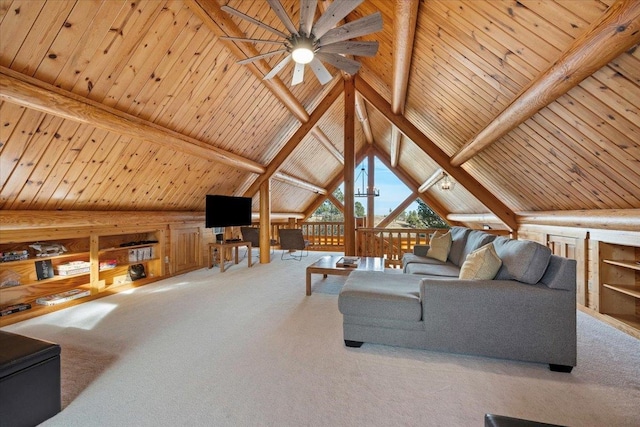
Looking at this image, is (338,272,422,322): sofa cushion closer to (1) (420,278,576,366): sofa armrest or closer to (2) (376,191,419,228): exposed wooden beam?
(1) (420,278,576,366): sofa armrest

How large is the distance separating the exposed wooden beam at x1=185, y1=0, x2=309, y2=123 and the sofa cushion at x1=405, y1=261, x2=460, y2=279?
3.31m

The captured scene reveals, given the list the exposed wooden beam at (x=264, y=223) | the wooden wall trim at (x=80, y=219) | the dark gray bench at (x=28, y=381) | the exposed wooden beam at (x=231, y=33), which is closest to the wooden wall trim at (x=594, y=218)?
the exposed wooden beam at (x=231, y=33)

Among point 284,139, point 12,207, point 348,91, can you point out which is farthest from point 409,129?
point 12,207

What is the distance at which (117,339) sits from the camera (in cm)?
252

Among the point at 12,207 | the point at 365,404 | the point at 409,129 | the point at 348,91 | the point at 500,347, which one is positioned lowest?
the point at 365,404

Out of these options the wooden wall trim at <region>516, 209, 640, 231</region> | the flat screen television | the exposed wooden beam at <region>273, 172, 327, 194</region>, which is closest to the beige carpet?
the wooden wall trim at <region>516, 209, 640, 231</region>

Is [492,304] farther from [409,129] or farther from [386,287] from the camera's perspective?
[409,129]

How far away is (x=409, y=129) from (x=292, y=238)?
3.28m

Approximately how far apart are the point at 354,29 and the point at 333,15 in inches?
9.6

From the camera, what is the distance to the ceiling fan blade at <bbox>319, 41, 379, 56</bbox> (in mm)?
2596

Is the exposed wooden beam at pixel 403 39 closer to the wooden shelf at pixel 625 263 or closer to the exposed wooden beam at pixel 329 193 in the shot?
the wooden shelf at pixel 625 263

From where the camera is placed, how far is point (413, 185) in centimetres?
963

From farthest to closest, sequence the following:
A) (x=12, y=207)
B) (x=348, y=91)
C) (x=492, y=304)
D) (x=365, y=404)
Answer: (x=348, y=91), (x=12, y=207), (x=492, y=304), (x=365, y=404)

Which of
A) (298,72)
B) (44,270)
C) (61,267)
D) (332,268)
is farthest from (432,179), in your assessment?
(44,270)
